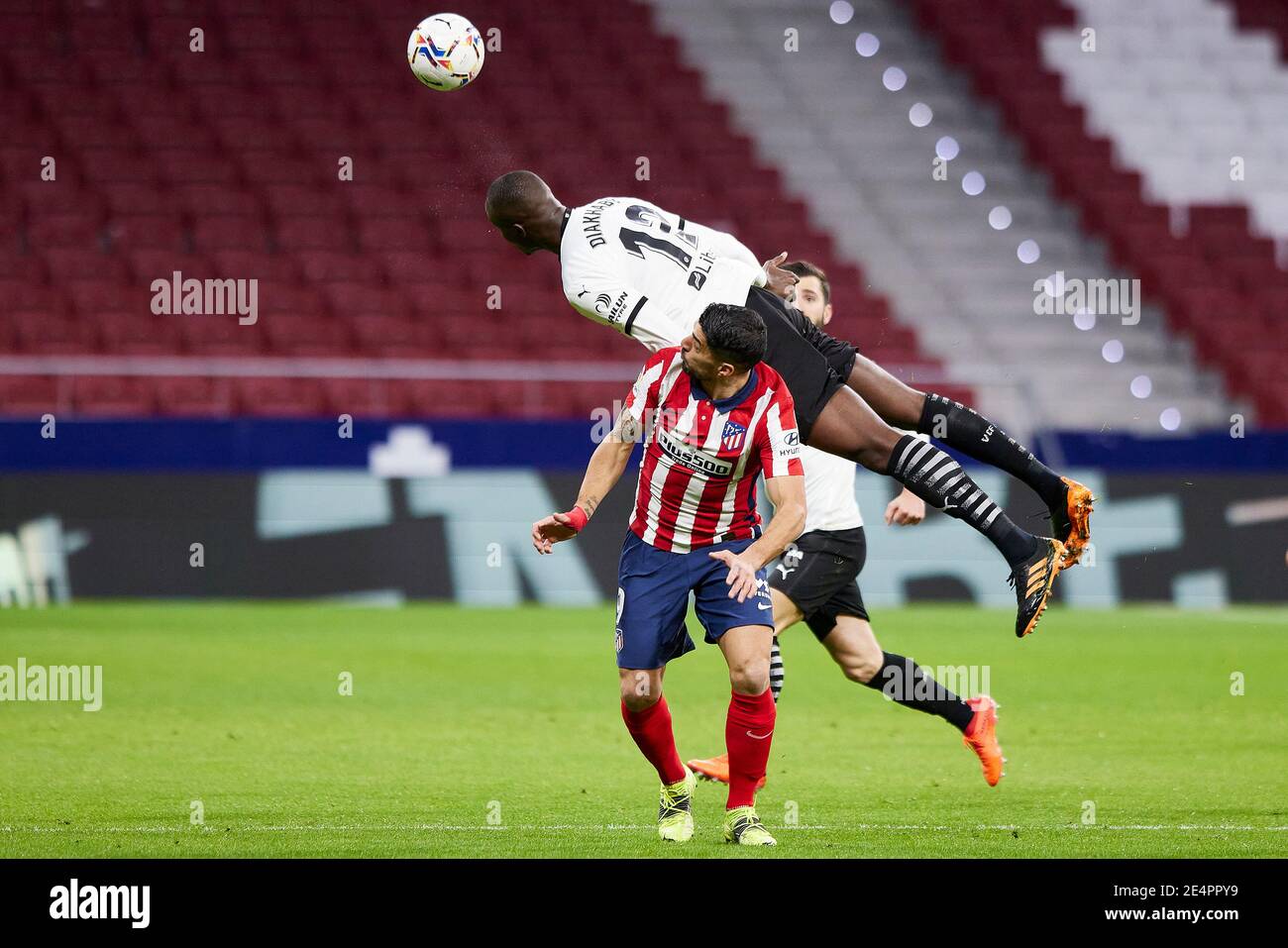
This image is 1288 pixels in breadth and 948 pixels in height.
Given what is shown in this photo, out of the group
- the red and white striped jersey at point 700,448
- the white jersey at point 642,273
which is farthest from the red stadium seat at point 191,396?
the red and white striped jersey at point 700,448

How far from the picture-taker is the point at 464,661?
13.2 m

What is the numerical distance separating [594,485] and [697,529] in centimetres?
44

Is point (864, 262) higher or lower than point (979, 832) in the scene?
higher

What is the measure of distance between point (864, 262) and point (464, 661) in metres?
10.7

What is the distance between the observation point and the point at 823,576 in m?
8.73

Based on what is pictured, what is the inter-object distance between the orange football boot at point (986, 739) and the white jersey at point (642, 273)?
2305 mm

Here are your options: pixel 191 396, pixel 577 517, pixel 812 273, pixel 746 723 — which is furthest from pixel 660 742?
pixel 191 396

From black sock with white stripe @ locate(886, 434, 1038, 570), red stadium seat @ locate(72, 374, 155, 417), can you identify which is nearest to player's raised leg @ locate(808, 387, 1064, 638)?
black sock with white stripe @ locate(886, 434, 1038, 570)

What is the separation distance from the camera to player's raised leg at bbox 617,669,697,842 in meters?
6.85

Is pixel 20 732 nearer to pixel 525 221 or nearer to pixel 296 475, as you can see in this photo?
pixel 525 221

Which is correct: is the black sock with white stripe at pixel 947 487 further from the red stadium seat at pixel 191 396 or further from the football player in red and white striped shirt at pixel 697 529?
the red stadium seat at pixel 191 396

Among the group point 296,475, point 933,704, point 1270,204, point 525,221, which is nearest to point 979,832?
point 933,704

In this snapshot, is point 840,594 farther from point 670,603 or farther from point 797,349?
point 670,603

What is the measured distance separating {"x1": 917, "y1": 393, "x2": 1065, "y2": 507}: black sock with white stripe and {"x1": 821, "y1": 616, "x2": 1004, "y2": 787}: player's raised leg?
1280mm
